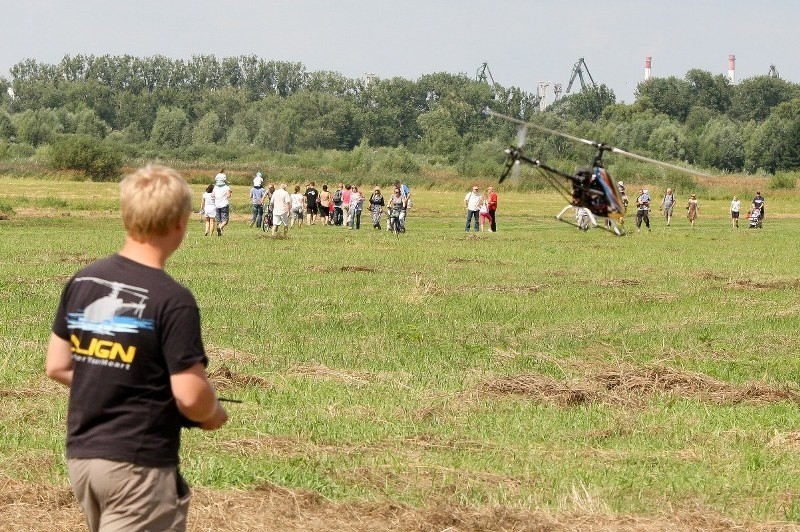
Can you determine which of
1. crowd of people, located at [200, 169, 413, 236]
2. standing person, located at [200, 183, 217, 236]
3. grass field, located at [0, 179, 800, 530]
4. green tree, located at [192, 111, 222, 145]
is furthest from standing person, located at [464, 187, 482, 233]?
green tree, located at [192, 111, 222, 145]

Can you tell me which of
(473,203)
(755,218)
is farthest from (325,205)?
(755,218)

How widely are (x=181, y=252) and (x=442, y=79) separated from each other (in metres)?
113

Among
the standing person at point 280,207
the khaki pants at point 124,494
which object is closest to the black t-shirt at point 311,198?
the standing person at point 280,207

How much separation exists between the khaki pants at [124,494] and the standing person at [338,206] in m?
43.6

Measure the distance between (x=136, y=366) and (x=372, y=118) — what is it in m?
156

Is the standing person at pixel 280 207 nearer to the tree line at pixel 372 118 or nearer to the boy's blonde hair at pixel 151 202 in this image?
the tree line at pixel 372 118

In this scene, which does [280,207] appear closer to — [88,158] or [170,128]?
[88,158]

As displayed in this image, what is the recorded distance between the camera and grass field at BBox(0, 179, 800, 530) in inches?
295

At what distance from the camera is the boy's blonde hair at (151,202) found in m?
4.39

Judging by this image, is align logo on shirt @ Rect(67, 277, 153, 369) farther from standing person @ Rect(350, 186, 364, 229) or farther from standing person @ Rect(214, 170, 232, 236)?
standing person @ Rect(350, 186, 364, 229)

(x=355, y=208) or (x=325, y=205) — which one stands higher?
(x=355, y=208)

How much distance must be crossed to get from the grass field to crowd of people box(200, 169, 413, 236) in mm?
11406

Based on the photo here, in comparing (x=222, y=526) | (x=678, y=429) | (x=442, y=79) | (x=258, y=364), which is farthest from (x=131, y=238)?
(x=442, y=79)

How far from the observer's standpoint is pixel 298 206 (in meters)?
44.7
